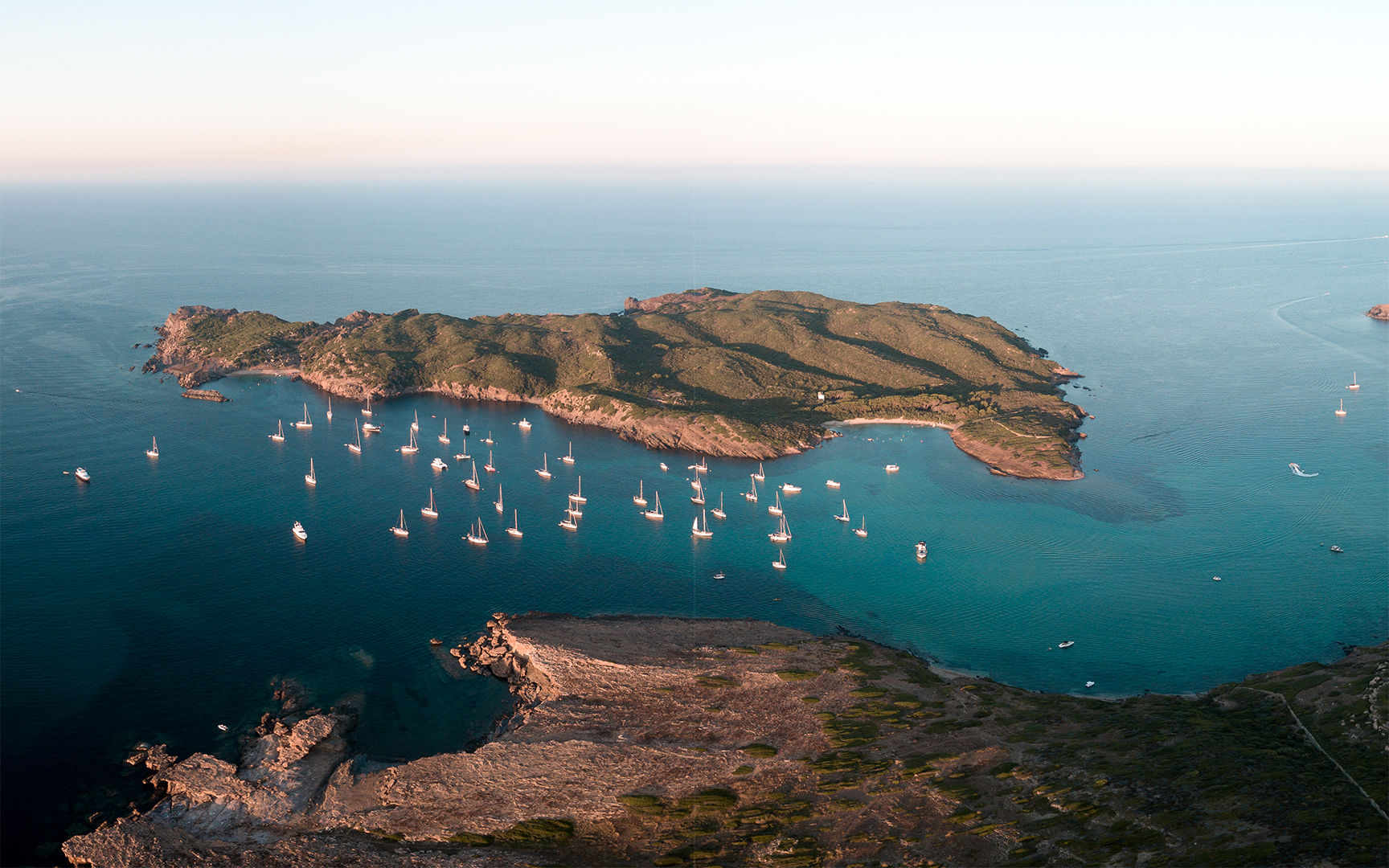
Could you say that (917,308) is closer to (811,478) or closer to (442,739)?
(811,478)

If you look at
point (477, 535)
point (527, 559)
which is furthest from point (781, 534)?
point (477, 535)

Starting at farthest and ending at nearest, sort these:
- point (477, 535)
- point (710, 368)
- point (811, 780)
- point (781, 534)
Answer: point (710, 368), point (781, 534), point (477, 535), point (811, 780)

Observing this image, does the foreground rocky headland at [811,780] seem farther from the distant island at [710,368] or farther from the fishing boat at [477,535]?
the distant island at [710,368]

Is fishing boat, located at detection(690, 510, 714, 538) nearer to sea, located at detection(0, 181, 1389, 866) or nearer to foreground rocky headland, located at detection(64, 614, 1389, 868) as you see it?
sea, located at detection(0, 181, 1389, 866)

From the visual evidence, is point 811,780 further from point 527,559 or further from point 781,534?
point 527,559

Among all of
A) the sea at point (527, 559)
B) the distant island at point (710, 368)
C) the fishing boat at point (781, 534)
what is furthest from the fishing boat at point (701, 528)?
the distant island at point (710, 368)

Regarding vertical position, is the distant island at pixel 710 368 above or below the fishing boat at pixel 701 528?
above
